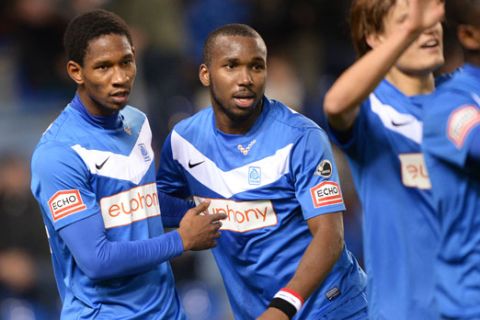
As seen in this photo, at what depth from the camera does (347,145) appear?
4168 mm

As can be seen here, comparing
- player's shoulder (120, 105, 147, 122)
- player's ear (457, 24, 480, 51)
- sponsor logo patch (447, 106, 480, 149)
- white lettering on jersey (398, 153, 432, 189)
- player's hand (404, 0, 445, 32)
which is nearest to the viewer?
sponsor logo patch (447, 106, 480, 149)

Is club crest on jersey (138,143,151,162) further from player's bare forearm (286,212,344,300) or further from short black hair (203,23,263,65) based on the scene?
player's bare forearm (286,212,344,300)

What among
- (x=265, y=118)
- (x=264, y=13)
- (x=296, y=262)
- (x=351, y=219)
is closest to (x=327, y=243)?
(x=296, y=262)

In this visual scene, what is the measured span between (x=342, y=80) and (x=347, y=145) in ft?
1.64

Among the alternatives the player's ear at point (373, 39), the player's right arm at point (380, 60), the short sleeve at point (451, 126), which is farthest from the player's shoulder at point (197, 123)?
the short sleeve at point (451, 126)

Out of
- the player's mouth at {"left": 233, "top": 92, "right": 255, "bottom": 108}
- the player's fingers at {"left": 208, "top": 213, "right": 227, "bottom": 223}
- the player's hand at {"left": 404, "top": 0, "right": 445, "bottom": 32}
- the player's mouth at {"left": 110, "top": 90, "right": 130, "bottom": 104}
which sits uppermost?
the player's mouth at {"left": 110, "top": 90, "right": 130, "bottom": 104}

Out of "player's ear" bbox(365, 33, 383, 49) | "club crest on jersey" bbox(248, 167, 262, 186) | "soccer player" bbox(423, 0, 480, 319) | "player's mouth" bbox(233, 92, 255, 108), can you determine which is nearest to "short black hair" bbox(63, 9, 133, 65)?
"player's mouth" bbox(233, 92, 255, 108)

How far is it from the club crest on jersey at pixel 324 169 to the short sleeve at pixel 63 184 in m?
1.00

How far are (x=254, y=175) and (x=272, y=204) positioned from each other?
0.16 m

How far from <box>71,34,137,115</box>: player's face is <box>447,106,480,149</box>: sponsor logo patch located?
1680 millimetres

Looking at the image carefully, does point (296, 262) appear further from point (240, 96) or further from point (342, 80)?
point (342, 80)

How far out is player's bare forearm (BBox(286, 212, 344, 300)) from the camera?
4363mm

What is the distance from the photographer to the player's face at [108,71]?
4.52 metres

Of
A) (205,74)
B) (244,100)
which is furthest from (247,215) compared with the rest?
(205,74)
